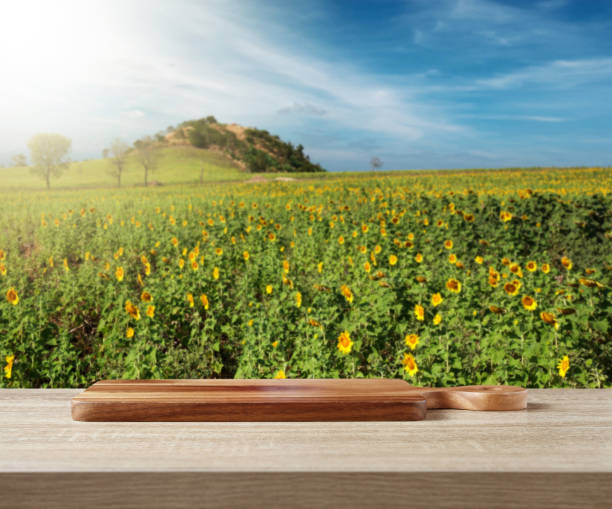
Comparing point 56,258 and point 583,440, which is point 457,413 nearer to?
point 583,440

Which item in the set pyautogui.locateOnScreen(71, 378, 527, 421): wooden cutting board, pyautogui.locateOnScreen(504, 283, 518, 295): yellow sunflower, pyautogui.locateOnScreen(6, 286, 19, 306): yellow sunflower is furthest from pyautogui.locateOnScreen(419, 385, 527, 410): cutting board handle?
pyautogui.locateOnScreen(6, 286, 19, 306): yellow sunflower

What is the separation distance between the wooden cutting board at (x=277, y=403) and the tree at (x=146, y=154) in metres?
42.6

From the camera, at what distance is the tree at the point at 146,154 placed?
42906mm

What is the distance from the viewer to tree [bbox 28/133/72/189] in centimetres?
4094

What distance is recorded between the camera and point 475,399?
1.41 metres

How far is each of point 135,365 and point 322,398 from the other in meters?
2.54

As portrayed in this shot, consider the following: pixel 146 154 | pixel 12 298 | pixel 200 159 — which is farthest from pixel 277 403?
pixel 200 159

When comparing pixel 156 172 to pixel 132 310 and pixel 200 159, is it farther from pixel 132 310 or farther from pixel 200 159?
pixel 132 310

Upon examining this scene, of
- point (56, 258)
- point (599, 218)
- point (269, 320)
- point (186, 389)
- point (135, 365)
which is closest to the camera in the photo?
point (186, 389)

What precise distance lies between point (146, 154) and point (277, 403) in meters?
44.5

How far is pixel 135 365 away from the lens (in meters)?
3.56

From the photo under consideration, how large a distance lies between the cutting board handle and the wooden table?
0.59 ft

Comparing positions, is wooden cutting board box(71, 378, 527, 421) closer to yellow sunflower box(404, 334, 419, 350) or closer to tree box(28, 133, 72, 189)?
yellow sunflower box(404, 334, 419, 350)
